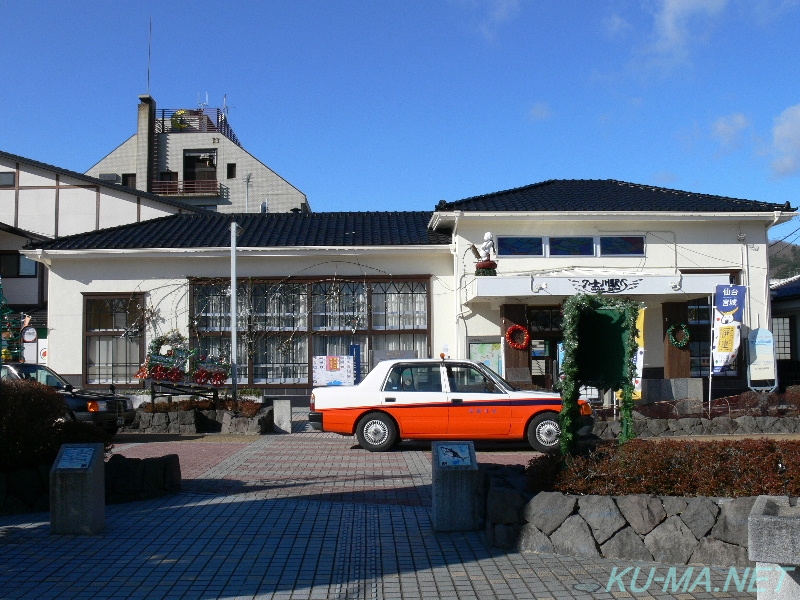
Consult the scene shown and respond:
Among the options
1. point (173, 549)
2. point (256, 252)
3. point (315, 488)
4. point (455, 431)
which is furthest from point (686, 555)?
point (256, 252)

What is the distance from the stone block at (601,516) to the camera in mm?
7008

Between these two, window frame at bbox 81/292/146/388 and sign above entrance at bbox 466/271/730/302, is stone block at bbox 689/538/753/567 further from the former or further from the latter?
window frame at bbox 81/292/146/388

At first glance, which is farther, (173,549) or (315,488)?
(315,488)

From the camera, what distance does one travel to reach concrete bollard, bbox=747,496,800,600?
→ 14.1ft

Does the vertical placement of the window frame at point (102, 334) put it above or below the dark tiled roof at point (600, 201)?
below

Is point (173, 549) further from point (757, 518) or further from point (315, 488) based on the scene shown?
point (757, 518)

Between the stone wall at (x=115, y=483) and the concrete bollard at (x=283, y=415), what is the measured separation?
25.4 ft

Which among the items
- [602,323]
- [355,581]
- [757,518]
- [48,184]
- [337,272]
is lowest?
[355,581]

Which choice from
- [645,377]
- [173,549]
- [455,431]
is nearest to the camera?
[173,549]

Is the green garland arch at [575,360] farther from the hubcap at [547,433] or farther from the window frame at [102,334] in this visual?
the window frame at [102,334]

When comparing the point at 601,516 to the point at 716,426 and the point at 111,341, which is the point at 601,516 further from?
the point at 111,341

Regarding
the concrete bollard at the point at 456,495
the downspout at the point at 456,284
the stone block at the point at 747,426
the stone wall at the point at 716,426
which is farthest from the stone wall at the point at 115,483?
the downspout at the point at 456,284

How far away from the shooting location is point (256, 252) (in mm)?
22422

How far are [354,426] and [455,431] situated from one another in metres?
1.79
